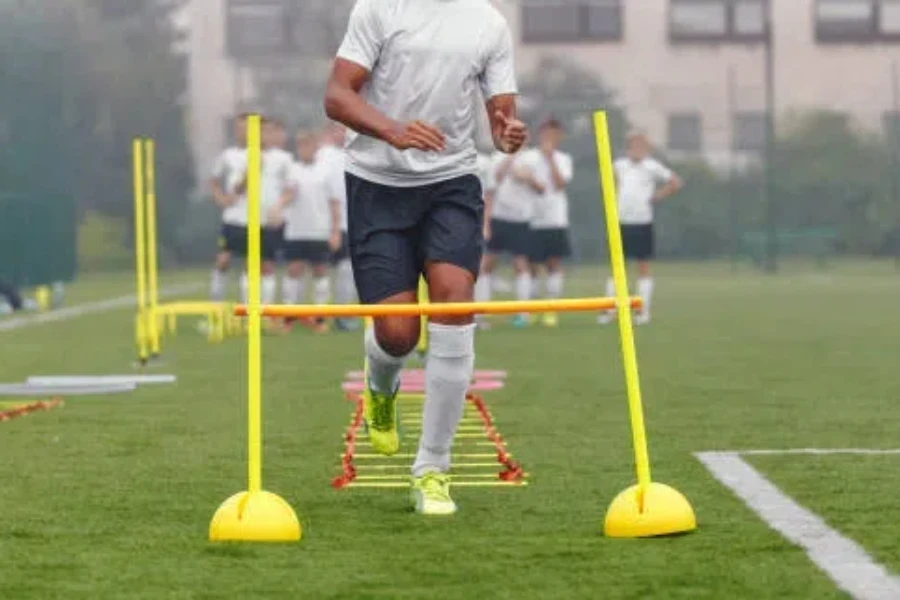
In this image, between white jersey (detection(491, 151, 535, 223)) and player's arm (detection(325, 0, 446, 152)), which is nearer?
player's arm (detection(325, 0, 446, 152))

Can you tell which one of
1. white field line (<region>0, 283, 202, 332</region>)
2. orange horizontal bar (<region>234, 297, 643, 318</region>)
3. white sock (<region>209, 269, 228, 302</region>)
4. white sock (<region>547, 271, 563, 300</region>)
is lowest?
white field line (<region>0, 283, 202, 332</region>)

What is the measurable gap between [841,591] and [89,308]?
23583mm

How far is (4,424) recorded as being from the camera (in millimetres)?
11773

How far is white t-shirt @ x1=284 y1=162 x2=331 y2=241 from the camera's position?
24.3 meters

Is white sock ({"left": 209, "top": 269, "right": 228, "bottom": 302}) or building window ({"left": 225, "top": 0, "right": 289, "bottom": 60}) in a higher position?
building window ({"left": 225, "top": 0, "right": 289, "bottom": 60})

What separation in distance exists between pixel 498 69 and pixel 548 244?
1733 cm

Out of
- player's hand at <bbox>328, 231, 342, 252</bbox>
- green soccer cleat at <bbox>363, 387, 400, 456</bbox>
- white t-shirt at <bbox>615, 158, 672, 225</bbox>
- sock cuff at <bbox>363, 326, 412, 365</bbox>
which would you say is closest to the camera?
sock cuff at <bbox>363, 326, 412, 365</bbox>

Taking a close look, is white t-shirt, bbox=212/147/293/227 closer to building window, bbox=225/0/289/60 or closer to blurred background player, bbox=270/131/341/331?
blurred background player, bbox=270/131/341/331

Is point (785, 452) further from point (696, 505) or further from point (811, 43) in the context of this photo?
point (811, 43)

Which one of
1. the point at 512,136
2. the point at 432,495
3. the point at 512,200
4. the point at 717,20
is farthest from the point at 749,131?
the point at 432,495

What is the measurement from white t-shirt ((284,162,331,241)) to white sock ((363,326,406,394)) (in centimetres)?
1505

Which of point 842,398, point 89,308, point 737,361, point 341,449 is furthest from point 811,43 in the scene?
point 341,449

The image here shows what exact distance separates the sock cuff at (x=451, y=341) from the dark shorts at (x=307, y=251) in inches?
622

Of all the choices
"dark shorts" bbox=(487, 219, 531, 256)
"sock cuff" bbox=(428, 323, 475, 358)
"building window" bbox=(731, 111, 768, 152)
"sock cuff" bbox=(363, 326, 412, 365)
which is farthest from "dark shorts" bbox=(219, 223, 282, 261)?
"building window" bbox=(731, 111, 768, 152)
